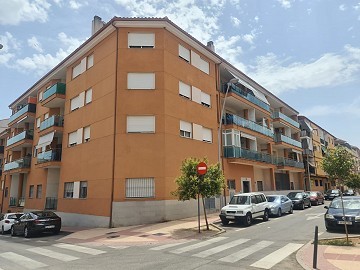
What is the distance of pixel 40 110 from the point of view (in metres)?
30.9

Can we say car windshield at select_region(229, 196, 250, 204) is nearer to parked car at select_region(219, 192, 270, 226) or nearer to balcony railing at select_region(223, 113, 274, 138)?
parked car at select_region(219, 192, 270, 226)

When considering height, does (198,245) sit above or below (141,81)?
below

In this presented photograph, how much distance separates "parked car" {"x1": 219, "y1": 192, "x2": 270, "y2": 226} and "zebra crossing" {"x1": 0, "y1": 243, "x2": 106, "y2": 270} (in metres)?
7.54

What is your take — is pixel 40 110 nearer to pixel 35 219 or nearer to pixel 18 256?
pixel 35 219

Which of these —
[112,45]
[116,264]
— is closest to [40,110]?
[112,45]

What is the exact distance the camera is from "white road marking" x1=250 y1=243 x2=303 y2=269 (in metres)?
7.79

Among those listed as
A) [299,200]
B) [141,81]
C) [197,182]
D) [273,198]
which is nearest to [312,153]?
[299,200]

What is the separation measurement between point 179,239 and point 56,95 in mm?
18679

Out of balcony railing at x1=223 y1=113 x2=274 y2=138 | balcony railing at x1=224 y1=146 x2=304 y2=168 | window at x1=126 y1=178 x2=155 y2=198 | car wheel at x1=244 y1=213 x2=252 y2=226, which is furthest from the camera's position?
balcony railing at x1=223 y1=113 x2=274 y2=138

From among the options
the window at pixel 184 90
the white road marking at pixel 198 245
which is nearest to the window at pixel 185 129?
the window at pixel 184 90

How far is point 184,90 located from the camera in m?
21.5

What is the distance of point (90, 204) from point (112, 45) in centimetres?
1124

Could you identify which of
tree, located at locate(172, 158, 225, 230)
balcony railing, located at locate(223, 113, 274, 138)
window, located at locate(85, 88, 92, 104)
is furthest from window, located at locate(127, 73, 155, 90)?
balcony railing, located at locate(223, 113, 274, 138)

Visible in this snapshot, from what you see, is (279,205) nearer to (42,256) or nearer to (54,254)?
(54,254)
